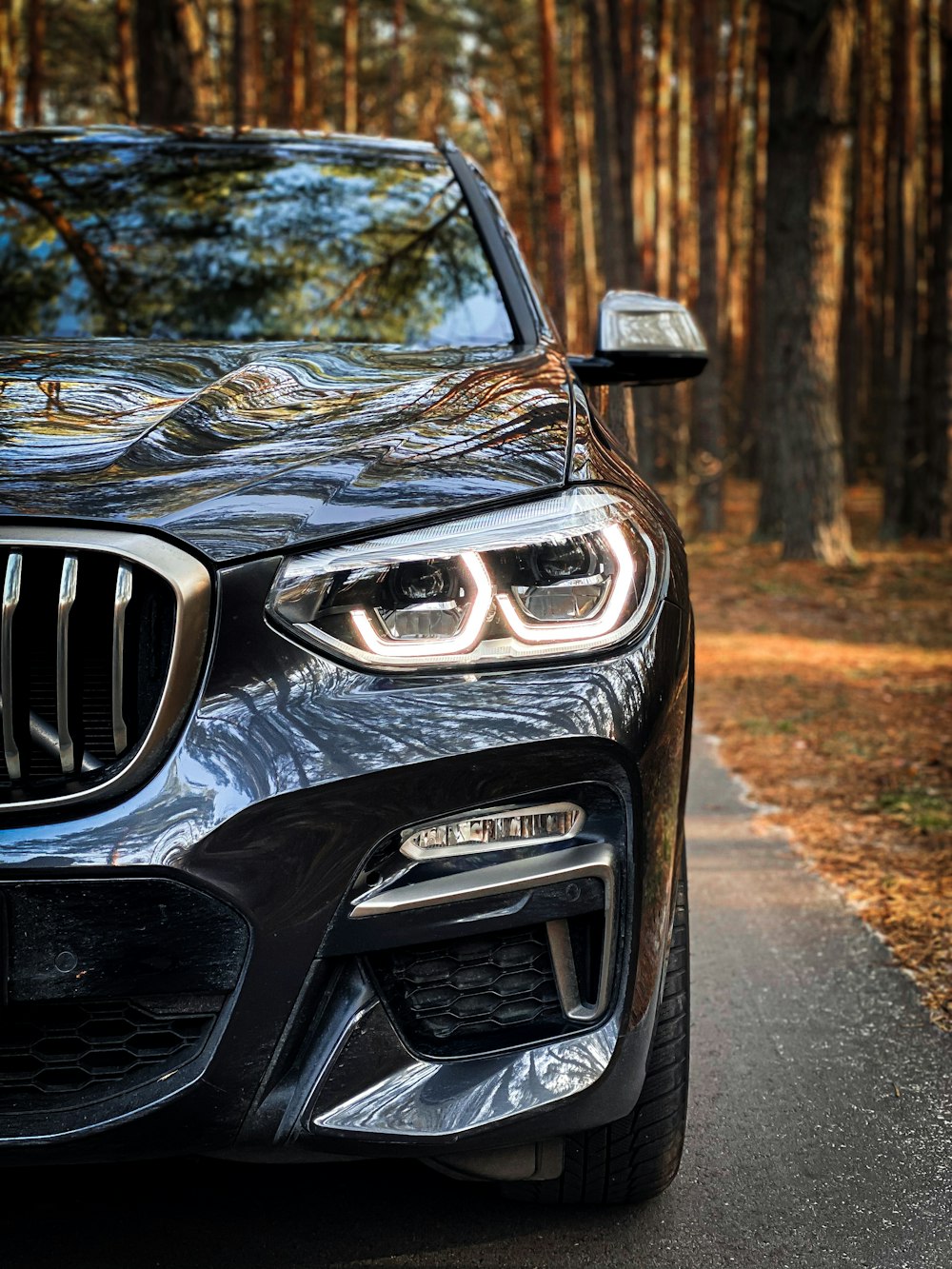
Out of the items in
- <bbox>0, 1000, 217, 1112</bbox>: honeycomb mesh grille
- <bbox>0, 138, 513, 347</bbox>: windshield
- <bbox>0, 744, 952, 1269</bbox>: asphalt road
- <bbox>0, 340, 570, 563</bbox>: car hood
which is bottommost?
<bbox>0, 744, 952, 1269</bbox>: asphalt road

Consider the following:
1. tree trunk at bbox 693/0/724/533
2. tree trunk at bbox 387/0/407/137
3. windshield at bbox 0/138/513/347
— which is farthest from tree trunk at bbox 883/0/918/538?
windshield at bbox 0/138/513/347

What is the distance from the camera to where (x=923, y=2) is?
21.6 metres

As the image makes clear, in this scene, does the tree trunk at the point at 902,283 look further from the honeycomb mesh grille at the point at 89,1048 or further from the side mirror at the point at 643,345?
the honeycomb mesh grille at the point at 89,1048

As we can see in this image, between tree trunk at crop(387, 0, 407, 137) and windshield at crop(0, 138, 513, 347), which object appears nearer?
windshield at crop(0, 138, 513, 347)

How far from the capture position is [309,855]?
167 cm

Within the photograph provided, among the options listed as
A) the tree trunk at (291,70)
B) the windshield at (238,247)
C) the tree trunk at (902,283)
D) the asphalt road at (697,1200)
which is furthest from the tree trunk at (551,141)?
the asphalt road at (697,1200)

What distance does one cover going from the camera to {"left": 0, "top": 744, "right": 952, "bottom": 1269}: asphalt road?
211cm

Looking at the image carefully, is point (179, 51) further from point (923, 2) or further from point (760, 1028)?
point (923, 2)

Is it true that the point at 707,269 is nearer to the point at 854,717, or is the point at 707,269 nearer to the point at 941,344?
the point at 941,344

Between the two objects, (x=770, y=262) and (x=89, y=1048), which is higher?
(x=770, y=262)

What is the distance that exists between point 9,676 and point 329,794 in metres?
0.42

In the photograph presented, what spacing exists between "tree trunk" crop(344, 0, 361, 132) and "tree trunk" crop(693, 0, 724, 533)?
10.1 m

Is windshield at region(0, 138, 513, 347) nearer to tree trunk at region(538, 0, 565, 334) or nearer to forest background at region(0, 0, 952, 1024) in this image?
forest background at region(0, 0, 952, 1024)

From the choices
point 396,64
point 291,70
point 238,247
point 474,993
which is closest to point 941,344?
point 291,70
